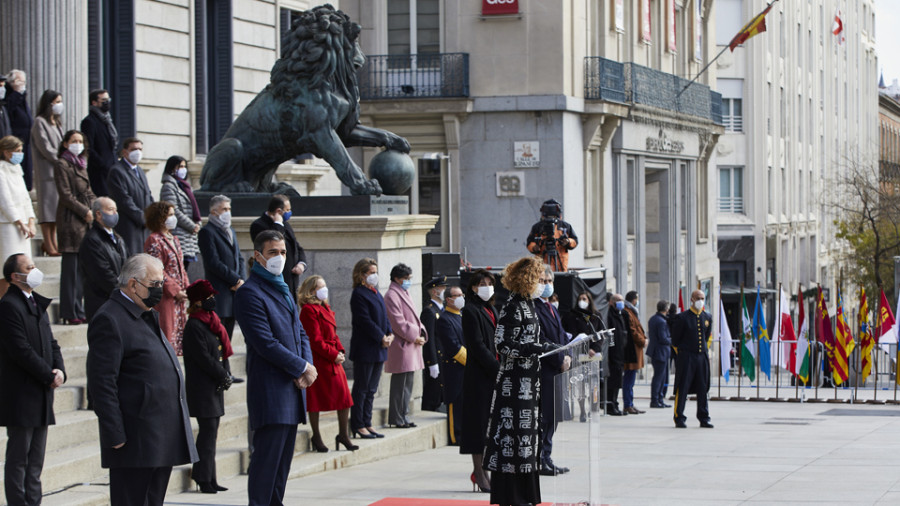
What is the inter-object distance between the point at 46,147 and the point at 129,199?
1241 millimetres

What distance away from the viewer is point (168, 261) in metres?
12.2

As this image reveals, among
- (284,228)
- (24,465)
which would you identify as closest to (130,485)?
(24,465)

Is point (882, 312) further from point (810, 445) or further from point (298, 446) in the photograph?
point (298, 446)

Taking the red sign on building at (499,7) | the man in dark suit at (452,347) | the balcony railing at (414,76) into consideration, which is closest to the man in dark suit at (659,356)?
the man in dark suit at (452,347)

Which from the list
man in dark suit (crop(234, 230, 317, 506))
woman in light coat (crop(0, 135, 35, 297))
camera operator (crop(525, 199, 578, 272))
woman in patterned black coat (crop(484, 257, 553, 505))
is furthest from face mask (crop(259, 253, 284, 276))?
camera operator (crop(525, 199, 578, 272))

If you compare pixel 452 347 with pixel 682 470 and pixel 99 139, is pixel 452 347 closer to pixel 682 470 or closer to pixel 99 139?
pixel 682 470

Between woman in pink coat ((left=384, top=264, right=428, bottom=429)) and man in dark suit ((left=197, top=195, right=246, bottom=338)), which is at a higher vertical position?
man in dark suit ((left=197, top=195, right=246, bottom=338))

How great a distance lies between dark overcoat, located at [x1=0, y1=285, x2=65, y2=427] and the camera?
9078 mm

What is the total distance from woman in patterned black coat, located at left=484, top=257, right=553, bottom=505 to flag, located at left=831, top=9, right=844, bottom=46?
5435 cm

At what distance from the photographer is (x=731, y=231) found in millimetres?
50812

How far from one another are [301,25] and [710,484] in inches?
253

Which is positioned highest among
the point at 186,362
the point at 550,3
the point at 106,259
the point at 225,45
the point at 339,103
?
the point at 550,3

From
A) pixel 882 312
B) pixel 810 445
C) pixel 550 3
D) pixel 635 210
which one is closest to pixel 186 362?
pixel 810 445

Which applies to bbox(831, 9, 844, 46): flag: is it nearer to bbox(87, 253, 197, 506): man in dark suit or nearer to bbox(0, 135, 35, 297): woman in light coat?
bbox(0, 135, 35, 297): woman in light coat
